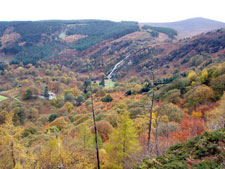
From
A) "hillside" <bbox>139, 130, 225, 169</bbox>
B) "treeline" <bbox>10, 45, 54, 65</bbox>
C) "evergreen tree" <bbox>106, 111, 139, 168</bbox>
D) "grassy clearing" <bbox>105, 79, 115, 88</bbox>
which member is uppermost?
"hillside" <bbox>139, 130, 225, 169</bbox>

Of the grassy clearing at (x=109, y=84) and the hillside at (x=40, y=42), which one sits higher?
the hillside at (x=40, y=42)

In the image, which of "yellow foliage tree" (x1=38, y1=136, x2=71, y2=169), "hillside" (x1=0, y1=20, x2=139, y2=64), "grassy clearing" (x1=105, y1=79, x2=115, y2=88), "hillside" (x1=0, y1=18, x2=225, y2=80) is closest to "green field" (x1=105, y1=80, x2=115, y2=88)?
"grassy clearing" (x1=105, y1=79, x2=115, y2=88)

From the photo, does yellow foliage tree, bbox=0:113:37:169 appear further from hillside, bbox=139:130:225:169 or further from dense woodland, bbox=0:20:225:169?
hillside, bbox=139:130:225:169

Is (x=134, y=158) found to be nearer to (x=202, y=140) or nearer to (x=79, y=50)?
(x=202, y=140)

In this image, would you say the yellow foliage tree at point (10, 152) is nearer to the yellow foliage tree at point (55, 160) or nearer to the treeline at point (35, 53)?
the yellow foliage tree at point (55, 160)

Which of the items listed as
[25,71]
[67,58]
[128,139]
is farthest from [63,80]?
[128,139]

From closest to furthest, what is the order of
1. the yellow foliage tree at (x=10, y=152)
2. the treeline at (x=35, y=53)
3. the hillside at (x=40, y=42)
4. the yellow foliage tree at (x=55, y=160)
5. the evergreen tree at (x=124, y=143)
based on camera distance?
1. the yellow foliage tree at (x=10, y=152)
2. the yellow foliage tree at (x=55, y=160)
3. the evergreen tree at (x=124, y=143)
4. the treeline at (x=35, y=53)
5. the hillside at (x=40, y=42)

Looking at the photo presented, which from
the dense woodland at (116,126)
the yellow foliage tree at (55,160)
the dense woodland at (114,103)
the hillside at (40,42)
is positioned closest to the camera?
the dense woodland at (114,103)

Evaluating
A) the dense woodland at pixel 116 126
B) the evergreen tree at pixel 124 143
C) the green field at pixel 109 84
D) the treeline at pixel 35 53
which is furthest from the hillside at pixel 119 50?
the evergreen tree at pixel 124 143
